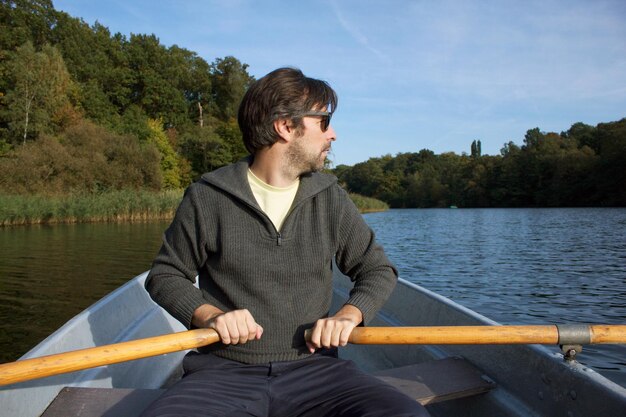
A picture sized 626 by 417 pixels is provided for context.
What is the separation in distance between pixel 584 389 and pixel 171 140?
44622 millimetres

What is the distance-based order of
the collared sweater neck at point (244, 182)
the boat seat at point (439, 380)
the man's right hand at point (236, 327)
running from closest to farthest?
the man's right hand at point (236, 327) < the collared sweater neck at point (244, 182) < the boat seat at point (439, 380)

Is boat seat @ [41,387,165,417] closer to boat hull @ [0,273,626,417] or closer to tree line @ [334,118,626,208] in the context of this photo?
boat hull @ [0,273,626,417]

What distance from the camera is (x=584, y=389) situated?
1547 mm

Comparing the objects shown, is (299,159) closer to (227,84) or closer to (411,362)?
(411,362)

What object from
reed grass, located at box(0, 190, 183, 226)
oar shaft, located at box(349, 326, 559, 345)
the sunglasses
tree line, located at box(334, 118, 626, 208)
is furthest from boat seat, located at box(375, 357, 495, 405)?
tree line, located at box(334, 118, 626, 208)

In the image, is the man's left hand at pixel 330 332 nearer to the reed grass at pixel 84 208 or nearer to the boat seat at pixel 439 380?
the boat seat at pixel 439 380

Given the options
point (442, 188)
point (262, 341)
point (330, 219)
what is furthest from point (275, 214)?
point (442, 188)

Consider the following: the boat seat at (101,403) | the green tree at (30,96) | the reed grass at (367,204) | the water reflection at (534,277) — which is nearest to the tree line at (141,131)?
the green tree at (30,96)

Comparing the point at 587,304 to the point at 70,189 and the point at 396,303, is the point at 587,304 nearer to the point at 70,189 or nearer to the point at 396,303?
the point at 396,303

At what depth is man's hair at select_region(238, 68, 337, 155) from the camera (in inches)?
69.0

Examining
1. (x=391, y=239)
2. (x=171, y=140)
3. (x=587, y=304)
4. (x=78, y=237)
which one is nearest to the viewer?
(x=587, y=304)

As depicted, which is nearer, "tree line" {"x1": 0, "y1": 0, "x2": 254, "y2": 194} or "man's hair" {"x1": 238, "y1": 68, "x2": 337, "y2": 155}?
"man's hair" {"x1": 238, "y1": 68, "x2": 337, "y2": 155}

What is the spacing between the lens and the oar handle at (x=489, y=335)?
5.25 feet

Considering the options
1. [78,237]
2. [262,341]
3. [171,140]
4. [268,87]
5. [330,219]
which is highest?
[171,140]
